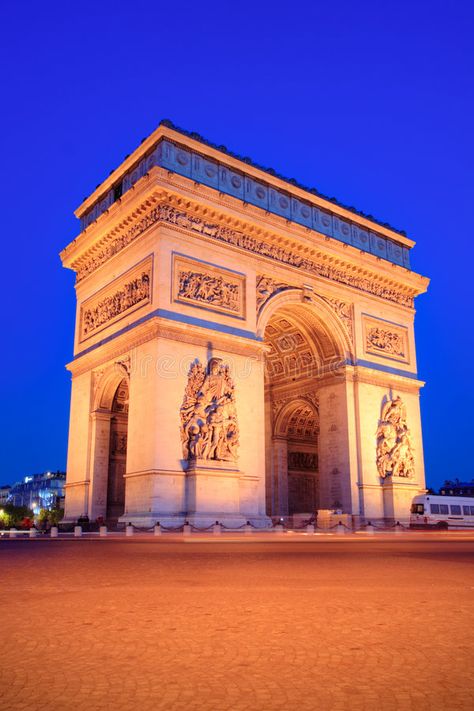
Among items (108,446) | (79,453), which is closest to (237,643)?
(108,446)

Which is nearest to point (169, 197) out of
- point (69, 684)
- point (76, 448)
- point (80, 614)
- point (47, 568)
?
point (76, 448)

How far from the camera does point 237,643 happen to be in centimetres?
374

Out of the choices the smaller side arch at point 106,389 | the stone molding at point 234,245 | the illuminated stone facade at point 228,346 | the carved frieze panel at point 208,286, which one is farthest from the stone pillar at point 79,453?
the carved frieze panel at point 208,286

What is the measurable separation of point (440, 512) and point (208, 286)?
1535 cm

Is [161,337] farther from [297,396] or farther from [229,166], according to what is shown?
[297,396]

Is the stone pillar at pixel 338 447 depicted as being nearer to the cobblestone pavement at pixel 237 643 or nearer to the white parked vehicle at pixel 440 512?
A: the white parked vehicle at pixel 440 512

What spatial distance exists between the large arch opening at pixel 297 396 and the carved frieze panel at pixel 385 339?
2006 mm

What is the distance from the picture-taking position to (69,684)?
2961mm

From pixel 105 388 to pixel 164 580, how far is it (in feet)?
69.2

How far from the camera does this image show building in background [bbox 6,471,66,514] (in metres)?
116

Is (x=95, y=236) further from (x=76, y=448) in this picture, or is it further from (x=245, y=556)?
(x=245, y=556)

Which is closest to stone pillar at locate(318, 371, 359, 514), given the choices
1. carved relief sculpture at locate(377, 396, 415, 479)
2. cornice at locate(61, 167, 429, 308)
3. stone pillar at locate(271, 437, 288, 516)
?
carved relief sculpture at locate(377, 396, 415, 479)

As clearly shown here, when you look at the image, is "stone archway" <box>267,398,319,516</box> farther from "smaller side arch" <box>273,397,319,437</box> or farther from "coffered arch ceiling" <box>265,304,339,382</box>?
"coffered arch ceiling" <box>265,304,339,382</box>

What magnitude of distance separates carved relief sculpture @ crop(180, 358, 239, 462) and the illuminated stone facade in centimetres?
5
